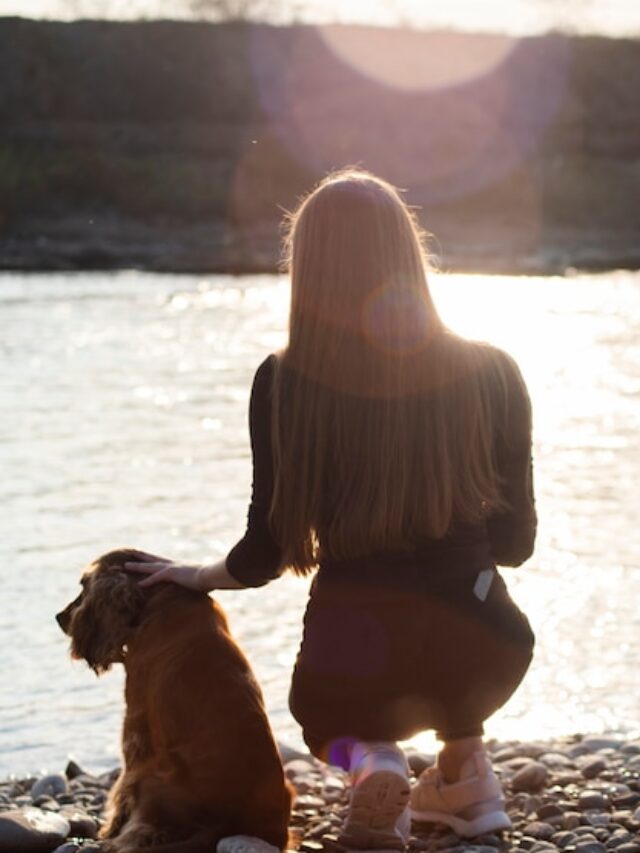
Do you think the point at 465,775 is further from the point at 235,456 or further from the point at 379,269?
the point at 235,456

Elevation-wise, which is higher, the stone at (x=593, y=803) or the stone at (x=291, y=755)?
the stone at (x=593, y=803)

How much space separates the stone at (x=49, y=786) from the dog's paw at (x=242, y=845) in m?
1.25

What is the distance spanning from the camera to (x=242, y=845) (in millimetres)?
3439

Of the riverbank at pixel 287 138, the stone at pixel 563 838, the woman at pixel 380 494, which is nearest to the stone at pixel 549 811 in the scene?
the stone at pixel 563 838

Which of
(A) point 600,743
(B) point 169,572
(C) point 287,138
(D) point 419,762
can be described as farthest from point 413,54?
(B) point 169,572

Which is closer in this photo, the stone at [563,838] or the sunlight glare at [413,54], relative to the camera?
the stone at [563,838]

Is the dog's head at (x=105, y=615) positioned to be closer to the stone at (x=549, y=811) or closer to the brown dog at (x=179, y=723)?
the brown dog at (x=179, y=723)

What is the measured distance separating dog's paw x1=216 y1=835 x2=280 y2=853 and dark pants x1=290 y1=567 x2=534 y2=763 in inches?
15.0

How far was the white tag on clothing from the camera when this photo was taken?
145 inches

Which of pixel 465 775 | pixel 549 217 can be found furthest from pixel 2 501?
pixel 549 217

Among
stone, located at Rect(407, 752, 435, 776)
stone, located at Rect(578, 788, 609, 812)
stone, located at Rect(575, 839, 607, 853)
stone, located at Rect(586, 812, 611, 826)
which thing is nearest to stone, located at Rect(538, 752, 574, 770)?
stone, located at Rect(407, 752, 435, 776)

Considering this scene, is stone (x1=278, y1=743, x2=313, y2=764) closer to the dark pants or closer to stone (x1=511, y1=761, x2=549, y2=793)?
stone (x1=511, y1=761, x2=549, y2=793)

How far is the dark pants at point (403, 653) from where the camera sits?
3.66 metres

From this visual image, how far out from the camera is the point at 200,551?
25.7 ft
